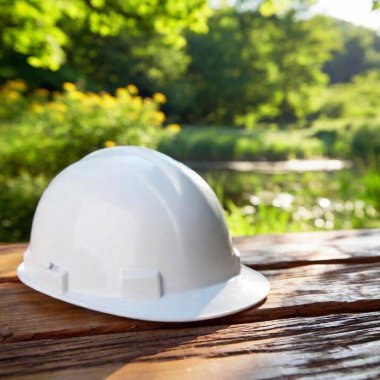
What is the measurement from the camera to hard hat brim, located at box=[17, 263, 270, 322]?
96cm

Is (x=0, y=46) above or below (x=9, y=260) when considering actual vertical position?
above

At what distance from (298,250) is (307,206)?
16.9 feet

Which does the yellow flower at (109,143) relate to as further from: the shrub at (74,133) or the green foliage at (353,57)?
the green foliage at (353,57)

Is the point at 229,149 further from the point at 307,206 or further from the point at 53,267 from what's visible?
the point at 53,267

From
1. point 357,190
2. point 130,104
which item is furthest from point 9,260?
point 130,104

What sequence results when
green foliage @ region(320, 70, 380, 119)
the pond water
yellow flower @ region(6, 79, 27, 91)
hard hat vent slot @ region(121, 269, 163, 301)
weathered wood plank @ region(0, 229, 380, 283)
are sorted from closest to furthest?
hard hat vent slot @ region(121, 269, 163, 301)
weathered wood plank @ region(0, 229, 380, 283)
the pond water
yellow flower @ region(6, 79, 27, 91)
green foliage @ region(320, 70, 380, 119)

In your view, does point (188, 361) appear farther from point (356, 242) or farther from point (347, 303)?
point (356, 242)

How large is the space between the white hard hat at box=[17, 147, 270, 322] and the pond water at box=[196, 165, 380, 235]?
2834mm

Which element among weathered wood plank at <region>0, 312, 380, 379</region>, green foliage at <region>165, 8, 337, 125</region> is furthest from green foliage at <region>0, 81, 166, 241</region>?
green foliage at <region>165, 8, 337, 125</region>

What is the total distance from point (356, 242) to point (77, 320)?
3.02 feet

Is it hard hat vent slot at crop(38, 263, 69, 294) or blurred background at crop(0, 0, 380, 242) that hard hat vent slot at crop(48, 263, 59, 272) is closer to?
hard hat vent slot at crop(38, 263, 69, 294)

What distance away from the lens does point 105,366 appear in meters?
0.77

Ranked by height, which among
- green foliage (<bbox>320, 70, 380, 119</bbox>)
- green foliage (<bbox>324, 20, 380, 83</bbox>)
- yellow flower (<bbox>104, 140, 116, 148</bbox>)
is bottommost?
yellow flower (<bbox>104, 140, 116, 148</bbox>)

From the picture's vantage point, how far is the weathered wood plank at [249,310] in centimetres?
91
